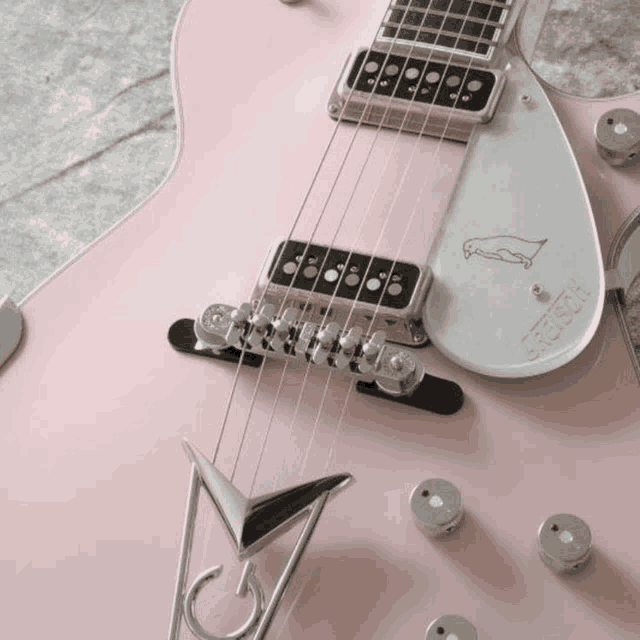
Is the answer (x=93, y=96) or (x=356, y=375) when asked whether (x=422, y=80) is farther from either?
(x=93, y=96)

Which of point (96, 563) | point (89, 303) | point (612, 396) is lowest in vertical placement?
point (96, 563)

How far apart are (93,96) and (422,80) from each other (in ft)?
1.90

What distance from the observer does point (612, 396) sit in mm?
663

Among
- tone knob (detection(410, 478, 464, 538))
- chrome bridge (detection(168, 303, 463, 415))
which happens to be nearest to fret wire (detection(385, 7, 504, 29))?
chrome bridge (detection(168, 303, 463, 415))

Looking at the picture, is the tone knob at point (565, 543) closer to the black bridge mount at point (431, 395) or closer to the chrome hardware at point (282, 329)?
the black bridge mount at point (431, 395)

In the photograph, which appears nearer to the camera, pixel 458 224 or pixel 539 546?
pixel 539 546

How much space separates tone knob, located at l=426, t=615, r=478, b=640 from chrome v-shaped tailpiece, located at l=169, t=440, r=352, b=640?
0.10m

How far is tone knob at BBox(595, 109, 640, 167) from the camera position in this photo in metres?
0.76

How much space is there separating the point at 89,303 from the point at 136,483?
0.58ft

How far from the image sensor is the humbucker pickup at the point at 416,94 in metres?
0.80

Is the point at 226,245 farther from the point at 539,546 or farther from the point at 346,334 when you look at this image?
the point at 539,546

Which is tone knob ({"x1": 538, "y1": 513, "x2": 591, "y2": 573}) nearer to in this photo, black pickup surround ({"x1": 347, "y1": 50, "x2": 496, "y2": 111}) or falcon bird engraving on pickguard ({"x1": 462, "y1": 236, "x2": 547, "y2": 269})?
falcon bird engraving on pickguard ({"x1": 462, "y1": 236, "x2": 547, "y2": 269})

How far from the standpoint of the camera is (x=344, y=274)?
722 millimetres

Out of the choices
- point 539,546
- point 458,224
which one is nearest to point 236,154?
point 458,224
